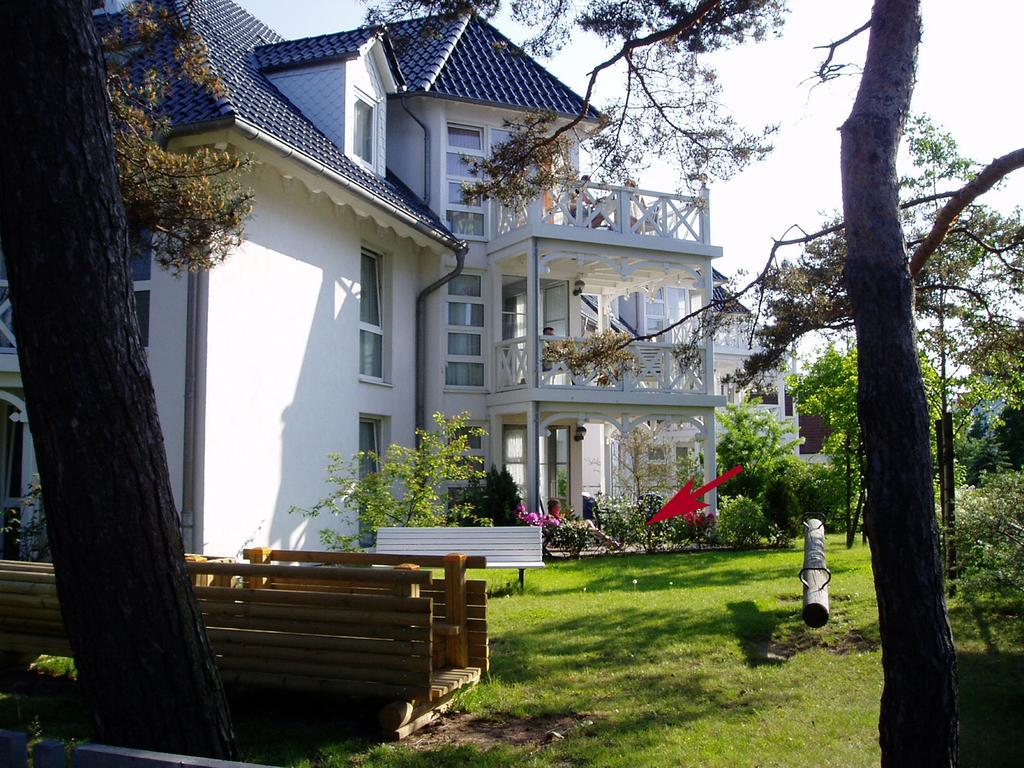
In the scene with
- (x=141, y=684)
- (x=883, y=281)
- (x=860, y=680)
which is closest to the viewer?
(x=141, y=684)

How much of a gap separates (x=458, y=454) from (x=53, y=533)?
29.6ft

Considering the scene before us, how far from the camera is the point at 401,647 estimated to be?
557 cm

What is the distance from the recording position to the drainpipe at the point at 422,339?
1681 centimetres

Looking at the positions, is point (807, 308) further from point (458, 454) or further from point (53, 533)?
point (53, 533)

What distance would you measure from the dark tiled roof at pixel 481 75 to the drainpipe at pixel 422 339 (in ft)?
10.5

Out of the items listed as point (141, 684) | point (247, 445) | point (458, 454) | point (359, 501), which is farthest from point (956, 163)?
point (141, 684)

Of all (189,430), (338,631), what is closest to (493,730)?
(338,631)

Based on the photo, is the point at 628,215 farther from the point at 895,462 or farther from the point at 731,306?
the point at 895,462

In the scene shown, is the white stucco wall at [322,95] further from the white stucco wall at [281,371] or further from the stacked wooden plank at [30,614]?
the stacked wooden plank at [30,614]

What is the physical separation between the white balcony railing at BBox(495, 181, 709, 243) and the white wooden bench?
7532 mm

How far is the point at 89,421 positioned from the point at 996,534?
22.7ft

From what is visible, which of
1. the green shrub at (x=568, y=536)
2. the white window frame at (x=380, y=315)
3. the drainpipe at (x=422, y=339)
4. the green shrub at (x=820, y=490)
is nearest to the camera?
the white window frame at (x=380, y=315)

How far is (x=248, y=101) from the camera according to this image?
12828 millimetres

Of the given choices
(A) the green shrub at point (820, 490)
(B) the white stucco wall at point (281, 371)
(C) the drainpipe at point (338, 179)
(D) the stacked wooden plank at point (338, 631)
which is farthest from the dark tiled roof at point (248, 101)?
(A) the green shrub at point (820, 490)
